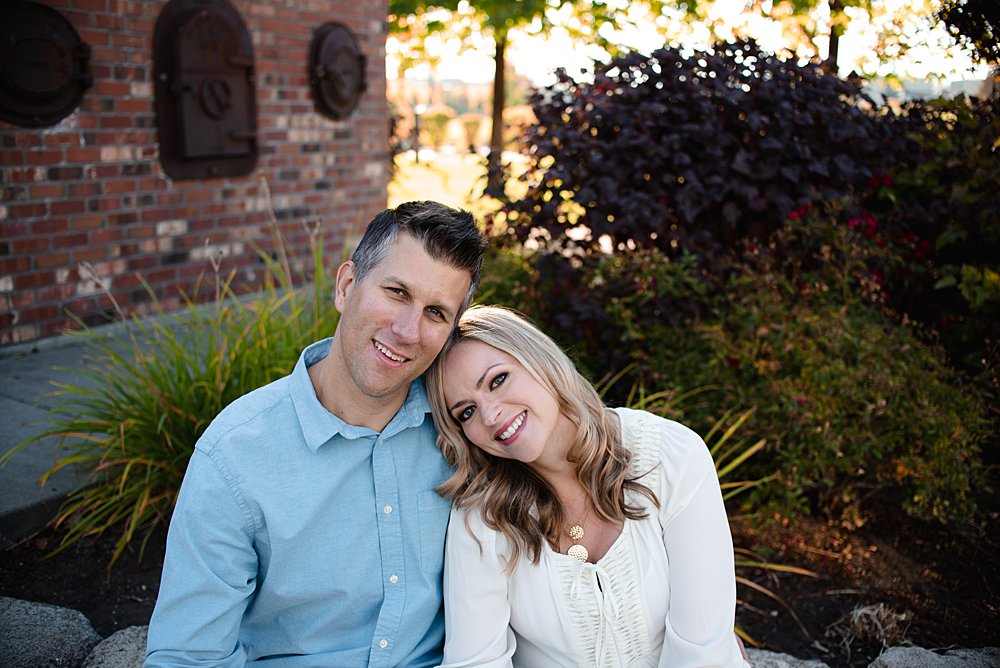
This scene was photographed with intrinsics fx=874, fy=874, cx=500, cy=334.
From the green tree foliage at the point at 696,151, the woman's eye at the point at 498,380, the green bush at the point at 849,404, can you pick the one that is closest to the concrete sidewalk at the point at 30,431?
the woman's eye at the point at 498,380

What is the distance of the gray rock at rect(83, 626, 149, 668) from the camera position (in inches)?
99.1

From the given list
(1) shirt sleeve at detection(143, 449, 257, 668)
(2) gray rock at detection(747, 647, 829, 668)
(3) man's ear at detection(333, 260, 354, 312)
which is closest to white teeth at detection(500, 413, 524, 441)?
(3) man's ear at detection(333, 260, 354, 312)

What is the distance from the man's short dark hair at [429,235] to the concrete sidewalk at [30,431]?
59.3 inches

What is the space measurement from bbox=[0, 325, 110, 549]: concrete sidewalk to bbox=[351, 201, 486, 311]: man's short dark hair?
1.51 meters

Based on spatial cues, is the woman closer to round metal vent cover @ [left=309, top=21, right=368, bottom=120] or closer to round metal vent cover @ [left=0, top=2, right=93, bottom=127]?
round metal vent cover @ [left=0, top=2, right=93, bottom=127]

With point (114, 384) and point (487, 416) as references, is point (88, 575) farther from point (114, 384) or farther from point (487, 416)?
point (487, 416)

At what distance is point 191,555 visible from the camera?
6.07ft

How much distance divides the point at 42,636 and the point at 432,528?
1361 mm

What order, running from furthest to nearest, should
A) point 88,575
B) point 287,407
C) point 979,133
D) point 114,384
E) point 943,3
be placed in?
point 979,133 → point 943,3 → point 114,384 → point 88,575 → point 287,407

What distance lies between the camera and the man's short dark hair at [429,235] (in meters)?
2.06

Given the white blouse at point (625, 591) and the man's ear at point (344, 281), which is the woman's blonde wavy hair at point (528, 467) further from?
the man's ear at point (344, 281)

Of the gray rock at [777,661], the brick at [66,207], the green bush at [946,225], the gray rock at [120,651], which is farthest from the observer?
the brick at [66,207]

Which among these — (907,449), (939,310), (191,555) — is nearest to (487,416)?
(191,555)

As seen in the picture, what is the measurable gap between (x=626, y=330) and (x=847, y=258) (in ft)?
3.20
